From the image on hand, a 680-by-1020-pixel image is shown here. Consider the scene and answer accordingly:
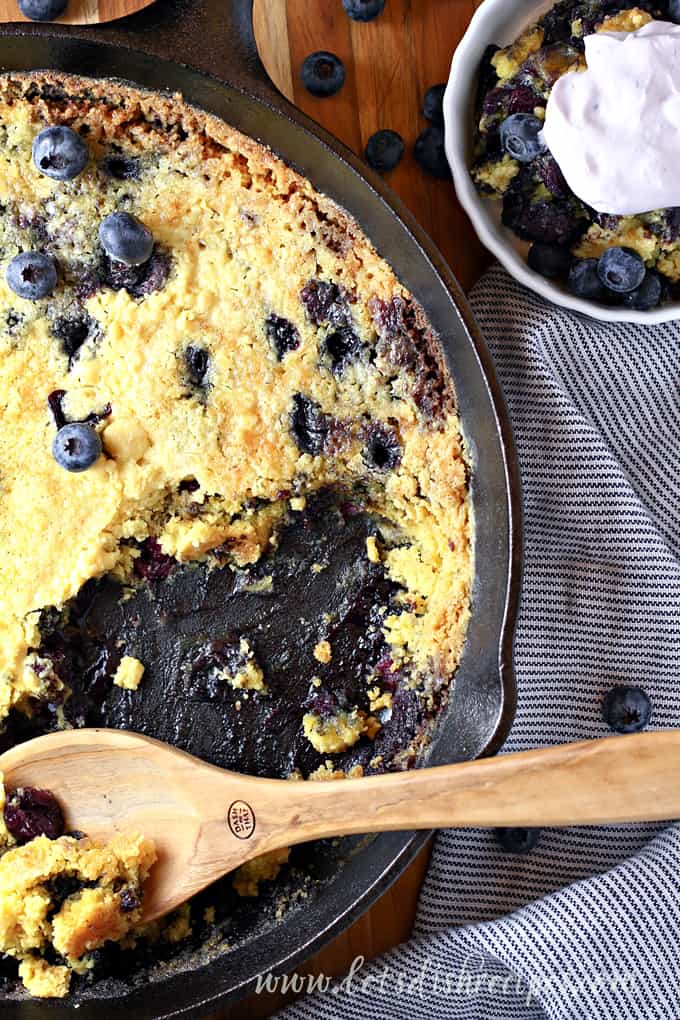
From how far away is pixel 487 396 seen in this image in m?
2.17

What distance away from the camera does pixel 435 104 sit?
8.80 feet

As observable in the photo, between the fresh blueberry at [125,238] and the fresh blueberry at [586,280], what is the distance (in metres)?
1.01

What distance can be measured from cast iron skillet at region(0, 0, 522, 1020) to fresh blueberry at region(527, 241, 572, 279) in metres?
0.49

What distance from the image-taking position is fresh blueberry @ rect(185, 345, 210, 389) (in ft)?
7.60

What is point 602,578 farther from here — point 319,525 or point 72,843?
point 72,843

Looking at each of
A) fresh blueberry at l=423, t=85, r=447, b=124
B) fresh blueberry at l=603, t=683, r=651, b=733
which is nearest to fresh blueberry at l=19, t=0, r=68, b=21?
fresh blueberry at l=423, t=85, r=447, b=124

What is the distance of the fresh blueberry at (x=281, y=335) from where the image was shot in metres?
A: 2.32

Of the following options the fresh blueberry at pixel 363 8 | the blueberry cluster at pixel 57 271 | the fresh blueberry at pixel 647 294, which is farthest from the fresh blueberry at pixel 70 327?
the fresh blueberry at pixel 647 294

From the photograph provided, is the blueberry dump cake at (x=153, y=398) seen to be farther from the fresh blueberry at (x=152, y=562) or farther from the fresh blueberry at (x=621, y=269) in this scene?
the fresh blueberry at (x=621, y=269)

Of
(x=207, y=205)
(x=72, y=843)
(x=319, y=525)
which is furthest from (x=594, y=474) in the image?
(x=72, y=843)

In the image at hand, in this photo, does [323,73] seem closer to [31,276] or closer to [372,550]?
[31,276]

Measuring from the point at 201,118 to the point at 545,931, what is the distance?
1.97 m

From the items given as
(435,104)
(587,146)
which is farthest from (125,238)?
(587,146)

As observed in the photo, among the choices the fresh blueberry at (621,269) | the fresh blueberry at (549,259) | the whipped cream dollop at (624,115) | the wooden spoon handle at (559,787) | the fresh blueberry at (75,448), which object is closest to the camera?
the wooden spoon handle at (559,787)
